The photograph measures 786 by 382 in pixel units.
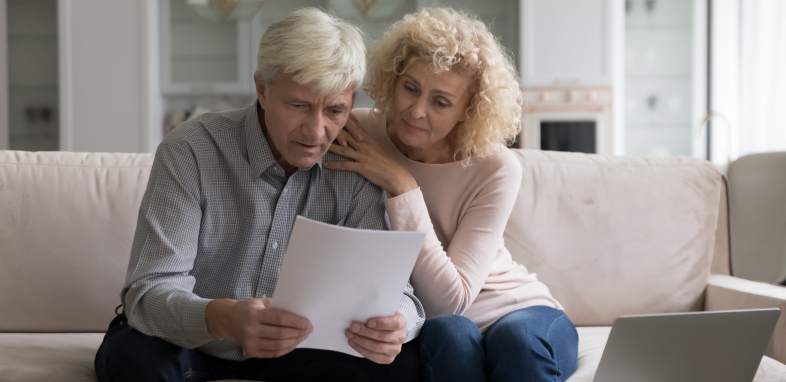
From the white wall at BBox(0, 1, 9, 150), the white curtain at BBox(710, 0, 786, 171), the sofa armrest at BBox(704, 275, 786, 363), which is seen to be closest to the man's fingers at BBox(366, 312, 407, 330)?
the sofa armrest at BBox(704, 275, 786, 363)

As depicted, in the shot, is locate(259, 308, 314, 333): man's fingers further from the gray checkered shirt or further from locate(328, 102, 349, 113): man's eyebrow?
locate(328, 102, 349, 113): man's eyebrow

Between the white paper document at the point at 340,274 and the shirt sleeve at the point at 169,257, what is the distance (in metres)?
0.21

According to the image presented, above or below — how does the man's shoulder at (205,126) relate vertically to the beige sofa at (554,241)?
above

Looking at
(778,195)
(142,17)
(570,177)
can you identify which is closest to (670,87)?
(778,195)

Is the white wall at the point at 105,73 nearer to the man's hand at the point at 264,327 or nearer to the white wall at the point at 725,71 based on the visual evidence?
the man's hand at the point at 264,327

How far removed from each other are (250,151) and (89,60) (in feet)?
11.4

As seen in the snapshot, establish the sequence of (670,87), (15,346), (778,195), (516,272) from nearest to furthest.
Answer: (15,346) < (516,272) < (778,195) < (670,87)

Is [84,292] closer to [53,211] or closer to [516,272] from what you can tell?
[53,211]

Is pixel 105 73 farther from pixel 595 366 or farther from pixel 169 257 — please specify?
pixel 595 366

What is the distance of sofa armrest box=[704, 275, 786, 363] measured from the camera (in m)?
1.50

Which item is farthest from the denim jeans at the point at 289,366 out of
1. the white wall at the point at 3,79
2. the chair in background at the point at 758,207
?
the white wall at the point at 3,79

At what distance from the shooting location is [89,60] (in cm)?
414

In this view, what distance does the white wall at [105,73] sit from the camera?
13.5 feet

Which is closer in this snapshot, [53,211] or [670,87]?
[53,211]
